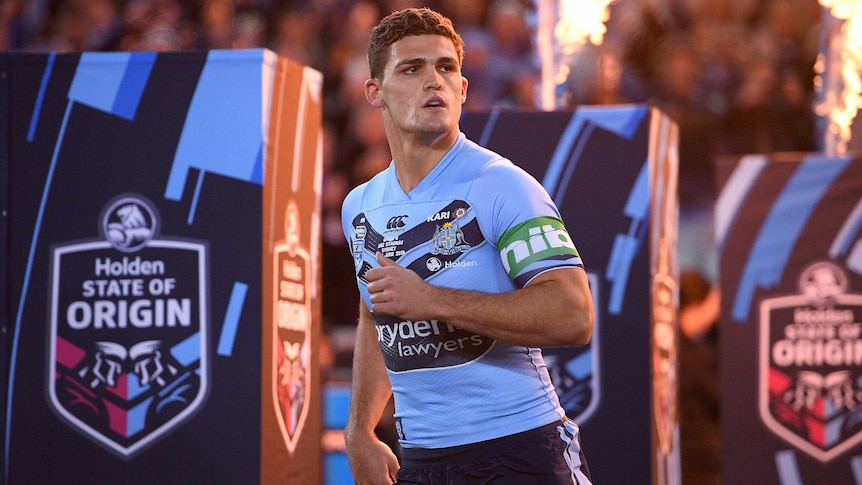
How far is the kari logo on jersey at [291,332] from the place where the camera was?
4.45 m

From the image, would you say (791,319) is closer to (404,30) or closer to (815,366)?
(815,366)

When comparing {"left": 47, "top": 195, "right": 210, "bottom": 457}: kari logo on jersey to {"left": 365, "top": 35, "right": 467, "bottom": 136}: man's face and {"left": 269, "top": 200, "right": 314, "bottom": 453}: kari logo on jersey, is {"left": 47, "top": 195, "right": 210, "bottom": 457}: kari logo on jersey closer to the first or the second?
{"left": 269, "top": 200, "right": 314, "bottom": 453}: kari logo on jersey

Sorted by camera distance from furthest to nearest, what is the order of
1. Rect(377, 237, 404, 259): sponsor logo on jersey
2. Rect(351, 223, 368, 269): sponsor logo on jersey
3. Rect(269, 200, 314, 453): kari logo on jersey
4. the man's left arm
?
Rect(269, 200, 314, 453): kari logo on jersey < Rect(351, 223, 368, 269): sponsor logo on jersey < Rect(377, 237, 404, 259): sponsor logo on jersey < the man's left arm

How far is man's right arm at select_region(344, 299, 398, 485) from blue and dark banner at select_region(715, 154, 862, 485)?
284cm

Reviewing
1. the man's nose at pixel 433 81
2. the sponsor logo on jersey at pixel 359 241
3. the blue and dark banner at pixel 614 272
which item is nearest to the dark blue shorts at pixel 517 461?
the sponsor logo on jersey at pixel 359 241

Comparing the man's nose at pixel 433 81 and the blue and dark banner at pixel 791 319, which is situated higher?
the man's nose at pixel 433 81

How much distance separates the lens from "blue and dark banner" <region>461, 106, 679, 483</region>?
4949 millimetres

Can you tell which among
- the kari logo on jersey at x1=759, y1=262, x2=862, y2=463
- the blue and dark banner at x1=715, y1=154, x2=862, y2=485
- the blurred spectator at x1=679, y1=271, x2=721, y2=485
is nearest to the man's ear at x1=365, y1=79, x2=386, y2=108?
the blue and dark banner at x1=715, y1=154, x2=862, y2=485

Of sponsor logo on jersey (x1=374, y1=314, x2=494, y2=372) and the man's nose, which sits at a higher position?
the man's nose

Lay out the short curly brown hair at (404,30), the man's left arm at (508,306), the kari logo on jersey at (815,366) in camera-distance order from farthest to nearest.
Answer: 1. the kari logo on jersey at (815,366)
2. the short curly brown hair at (404,30)
3. the man's left arm at (508,306)

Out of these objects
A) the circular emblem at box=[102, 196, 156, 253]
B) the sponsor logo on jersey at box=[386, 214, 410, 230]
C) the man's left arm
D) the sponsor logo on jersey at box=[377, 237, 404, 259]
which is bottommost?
the man's left arm

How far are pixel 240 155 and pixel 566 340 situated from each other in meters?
1.93

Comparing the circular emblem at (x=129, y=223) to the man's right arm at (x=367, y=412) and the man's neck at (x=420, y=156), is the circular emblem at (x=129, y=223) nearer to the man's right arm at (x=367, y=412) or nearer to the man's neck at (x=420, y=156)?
the man's right arm at (x=367, y=412)

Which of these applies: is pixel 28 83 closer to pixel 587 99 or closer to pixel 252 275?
pixel 252 275
